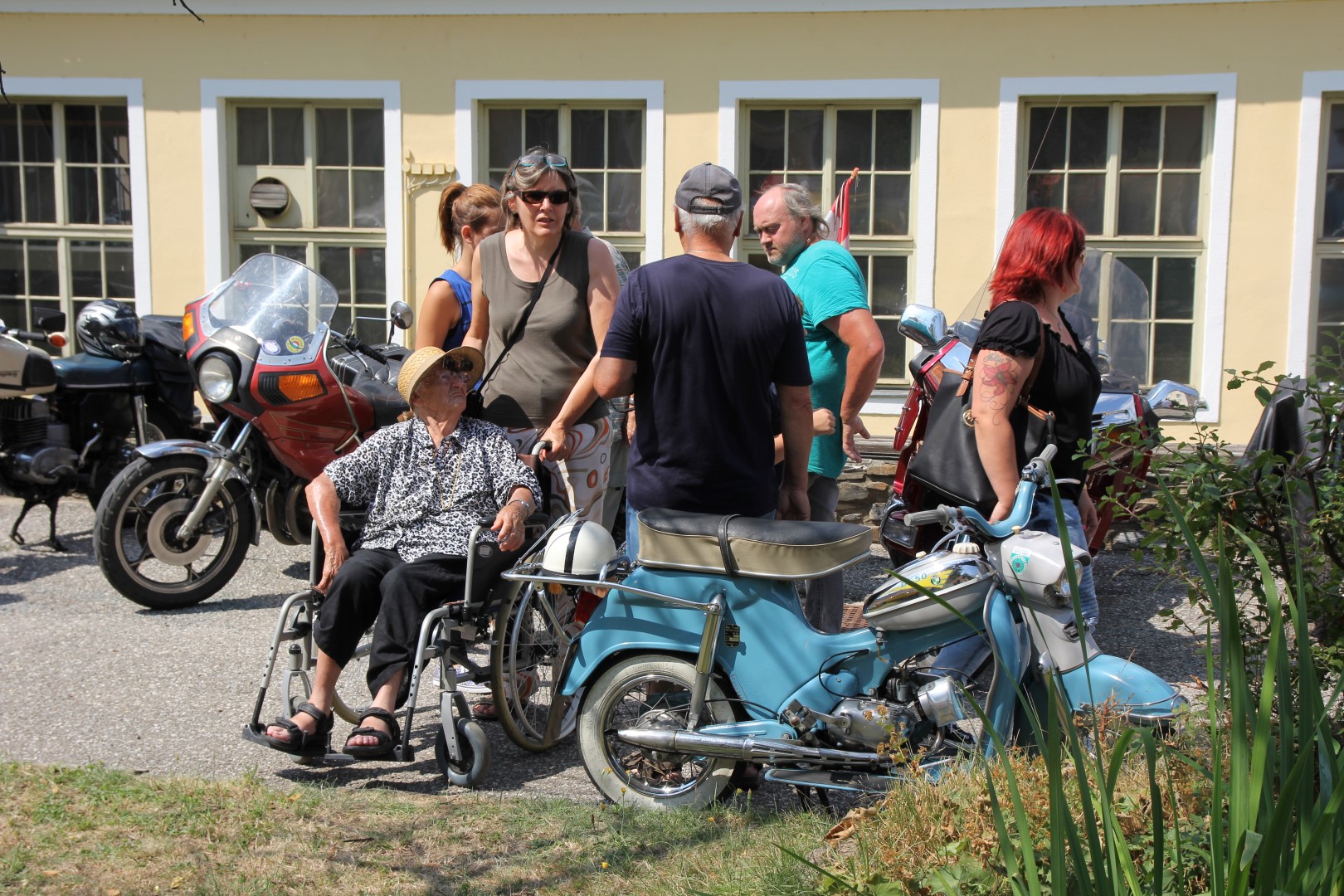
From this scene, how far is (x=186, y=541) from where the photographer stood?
562 cm

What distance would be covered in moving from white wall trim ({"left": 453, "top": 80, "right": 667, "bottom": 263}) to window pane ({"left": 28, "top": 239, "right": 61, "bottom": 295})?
3.17 metres

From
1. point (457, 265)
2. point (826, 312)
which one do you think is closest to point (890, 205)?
point (457, 265)

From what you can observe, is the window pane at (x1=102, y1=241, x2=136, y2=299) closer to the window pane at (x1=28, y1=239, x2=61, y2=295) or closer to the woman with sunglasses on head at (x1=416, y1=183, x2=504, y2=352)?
the window pane at (x1=28, y1=239, x2=61, y2=295)

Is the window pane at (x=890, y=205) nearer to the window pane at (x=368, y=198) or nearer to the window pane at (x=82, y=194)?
the window pane at (x=368, y=198)

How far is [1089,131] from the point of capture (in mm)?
8320

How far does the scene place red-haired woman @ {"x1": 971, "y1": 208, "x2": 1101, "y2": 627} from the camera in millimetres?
3469

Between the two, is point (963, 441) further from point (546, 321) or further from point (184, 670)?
point (184, 670)

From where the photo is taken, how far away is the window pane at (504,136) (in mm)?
8773

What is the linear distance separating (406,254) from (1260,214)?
564cm

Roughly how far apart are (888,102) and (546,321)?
4907 mm

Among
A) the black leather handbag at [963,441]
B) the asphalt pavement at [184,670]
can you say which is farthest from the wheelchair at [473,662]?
the black leather handbag at [963,441]

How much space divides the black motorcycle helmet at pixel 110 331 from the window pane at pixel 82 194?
241 centimetres

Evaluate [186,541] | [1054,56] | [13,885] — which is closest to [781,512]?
[13,885]

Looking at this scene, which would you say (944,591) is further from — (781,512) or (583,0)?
(583,0)
